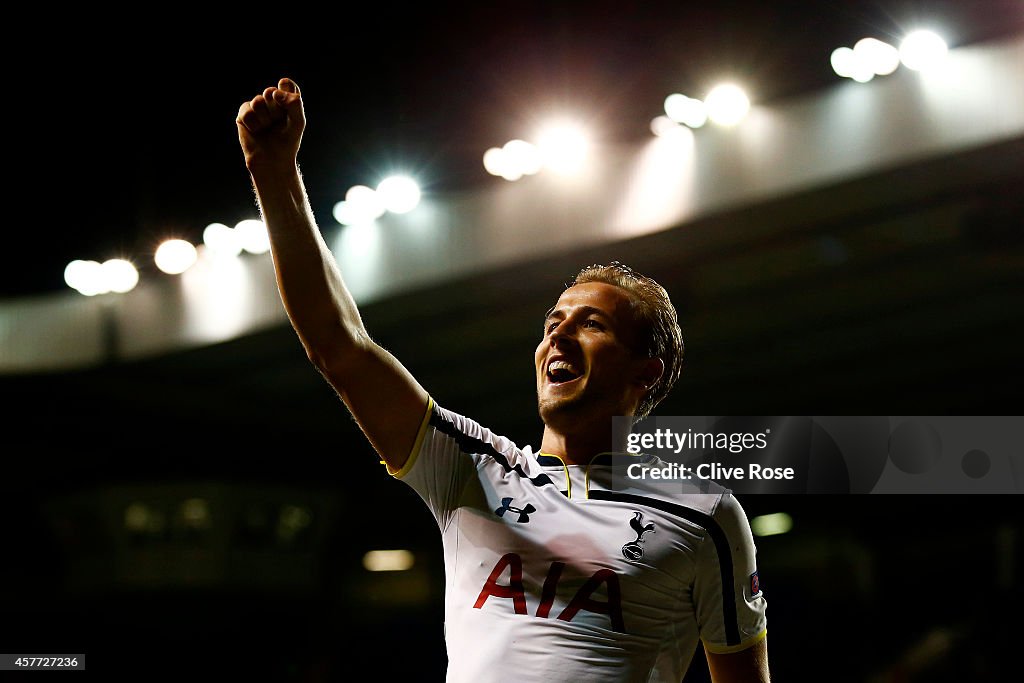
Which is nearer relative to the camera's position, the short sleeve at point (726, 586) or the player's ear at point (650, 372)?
the short sleeve at point (726, 586)

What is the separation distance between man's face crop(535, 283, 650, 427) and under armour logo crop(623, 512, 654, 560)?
20cm

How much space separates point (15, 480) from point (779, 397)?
197 inches

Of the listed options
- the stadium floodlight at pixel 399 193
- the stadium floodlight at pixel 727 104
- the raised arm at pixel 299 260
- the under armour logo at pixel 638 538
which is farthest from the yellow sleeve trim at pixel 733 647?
the stadium floodlight at pixel 399 193

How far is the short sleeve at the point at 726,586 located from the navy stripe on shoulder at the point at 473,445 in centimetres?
24

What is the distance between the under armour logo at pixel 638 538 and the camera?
1252 mm

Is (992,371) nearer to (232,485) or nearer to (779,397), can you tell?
(779,397)

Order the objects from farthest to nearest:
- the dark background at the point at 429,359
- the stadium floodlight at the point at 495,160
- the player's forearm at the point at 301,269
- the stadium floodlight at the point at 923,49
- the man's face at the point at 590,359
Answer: the stadium floodlight at the point at 495,160 < the dark background at the point at 429,359 < the stadium floodlight at the point at 923,49 < the man's face at the point at 590,359 < the player's forearm at the point at 301,269

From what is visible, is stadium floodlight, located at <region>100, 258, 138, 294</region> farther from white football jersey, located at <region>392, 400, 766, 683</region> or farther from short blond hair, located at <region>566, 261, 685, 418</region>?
white football jersey, located at <region>392, 400, 766, 683</region>

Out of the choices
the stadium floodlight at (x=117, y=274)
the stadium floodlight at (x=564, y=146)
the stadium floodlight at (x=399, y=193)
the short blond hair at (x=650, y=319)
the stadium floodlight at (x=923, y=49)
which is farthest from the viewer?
the stadium floodlight at (x=117, y=274)

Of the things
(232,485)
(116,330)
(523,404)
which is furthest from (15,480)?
(523,404)

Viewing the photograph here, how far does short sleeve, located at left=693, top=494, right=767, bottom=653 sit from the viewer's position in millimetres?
1294

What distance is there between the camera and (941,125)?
365 cm

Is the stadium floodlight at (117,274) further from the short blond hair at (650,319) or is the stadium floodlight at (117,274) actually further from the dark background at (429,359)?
the short blond hair at (650,319)

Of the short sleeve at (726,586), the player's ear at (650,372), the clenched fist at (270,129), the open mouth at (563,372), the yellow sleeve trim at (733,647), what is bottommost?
the yellow sleeve trim at (733,647)
